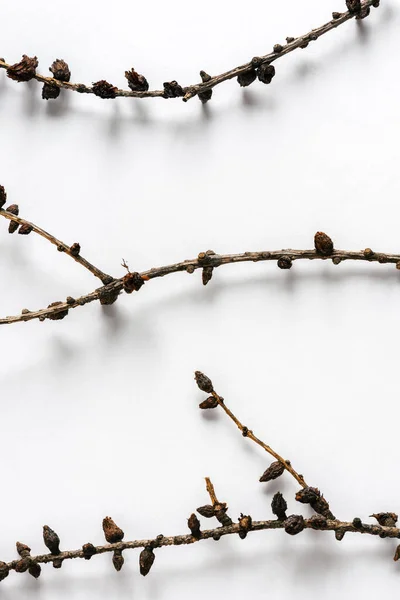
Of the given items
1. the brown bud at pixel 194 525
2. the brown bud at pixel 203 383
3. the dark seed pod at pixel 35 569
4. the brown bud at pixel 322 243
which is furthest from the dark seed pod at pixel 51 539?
the brown bud at pixel 322 243

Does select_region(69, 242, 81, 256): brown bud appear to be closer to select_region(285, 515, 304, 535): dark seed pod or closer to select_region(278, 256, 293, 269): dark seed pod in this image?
select_region(278, 256, 293, 269): dark seed pod

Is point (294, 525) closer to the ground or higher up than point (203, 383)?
closer to the ground

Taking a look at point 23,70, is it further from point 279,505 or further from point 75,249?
point 279,505

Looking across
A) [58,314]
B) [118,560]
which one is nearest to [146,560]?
[118,560]

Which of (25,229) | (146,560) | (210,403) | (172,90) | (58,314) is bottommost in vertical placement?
(146,560)

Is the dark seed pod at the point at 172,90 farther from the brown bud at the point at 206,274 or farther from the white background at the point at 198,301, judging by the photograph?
the brown bud at the point at 206,274

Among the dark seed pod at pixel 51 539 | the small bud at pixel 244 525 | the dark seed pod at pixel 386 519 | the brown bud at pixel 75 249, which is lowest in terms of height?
the dark seed pod at pixel 386 519

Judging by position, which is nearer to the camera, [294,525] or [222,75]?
[294,525]
